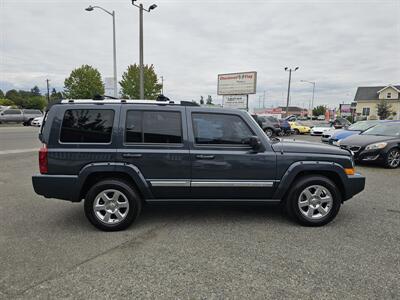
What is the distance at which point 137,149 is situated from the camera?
385cm

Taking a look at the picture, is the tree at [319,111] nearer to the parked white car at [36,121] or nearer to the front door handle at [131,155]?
the parked white car at [36,121]

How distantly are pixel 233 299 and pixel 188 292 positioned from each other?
417 mm

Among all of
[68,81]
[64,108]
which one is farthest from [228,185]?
[68,81]

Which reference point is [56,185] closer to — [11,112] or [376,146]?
[376,146]

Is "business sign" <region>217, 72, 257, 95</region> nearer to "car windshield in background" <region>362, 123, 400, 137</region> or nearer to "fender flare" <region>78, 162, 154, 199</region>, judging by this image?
"car windshield in background" <region>362, 123, 400, 137</region>

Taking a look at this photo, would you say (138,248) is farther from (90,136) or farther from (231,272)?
(90,136)

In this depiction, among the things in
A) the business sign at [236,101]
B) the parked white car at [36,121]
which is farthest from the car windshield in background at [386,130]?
the parked white car at [36,121]

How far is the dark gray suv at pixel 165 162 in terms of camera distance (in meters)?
3.82

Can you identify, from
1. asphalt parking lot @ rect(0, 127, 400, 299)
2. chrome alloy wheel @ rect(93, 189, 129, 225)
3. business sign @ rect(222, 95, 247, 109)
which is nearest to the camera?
asphalt parking lot @ rect(0, 127, 400, 299)

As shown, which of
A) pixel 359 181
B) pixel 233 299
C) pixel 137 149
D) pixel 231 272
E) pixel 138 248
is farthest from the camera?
pixel 359 181

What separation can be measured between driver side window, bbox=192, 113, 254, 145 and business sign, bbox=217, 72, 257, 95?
80.3 feet

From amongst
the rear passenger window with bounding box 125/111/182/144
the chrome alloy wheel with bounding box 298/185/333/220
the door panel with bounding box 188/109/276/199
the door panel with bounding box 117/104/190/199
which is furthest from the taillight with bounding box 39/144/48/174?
the chrome alloy wheel with bounding box 298/185/333/220

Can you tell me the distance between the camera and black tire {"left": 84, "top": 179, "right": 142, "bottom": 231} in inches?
151

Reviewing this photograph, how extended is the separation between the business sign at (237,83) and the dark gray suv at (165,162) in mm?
24475
